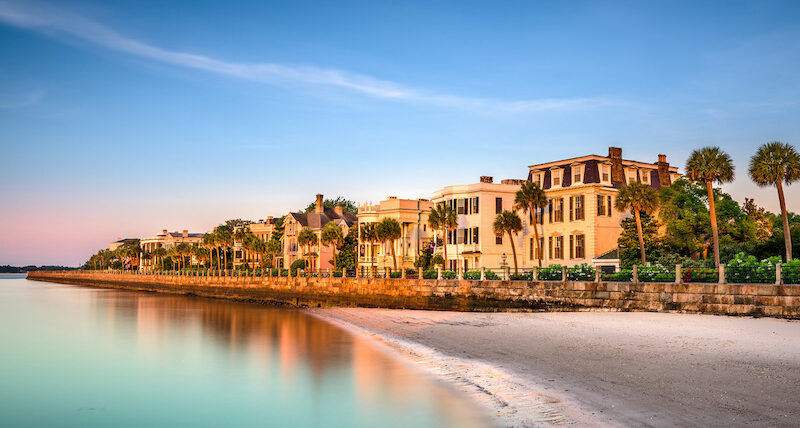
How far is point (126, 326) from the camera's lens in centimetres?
4878

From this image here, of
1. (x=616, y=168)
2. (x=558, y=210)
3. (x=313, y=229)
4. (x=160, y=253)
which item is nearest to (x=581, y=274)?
(x=558, y=210)

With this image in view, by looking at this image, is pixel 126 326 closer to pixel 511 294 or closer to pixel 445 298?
pixel 445 298

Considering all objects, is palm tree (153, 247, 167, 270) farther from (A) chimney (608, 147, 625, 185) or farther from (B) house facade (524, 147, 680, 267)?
(A) chimney (608, 147, 625, 185)

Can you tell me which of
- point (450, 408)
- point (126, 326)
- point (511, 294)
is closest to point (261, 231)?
point (126, 326)

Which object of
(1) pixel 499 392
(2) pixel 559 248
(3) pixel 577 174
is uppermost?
(3) pixel 577 174

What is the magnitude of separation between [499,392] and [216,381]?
490 inches

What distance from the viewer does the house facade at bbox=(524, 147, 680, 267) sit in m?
54.9

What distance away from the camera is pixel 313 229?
364 feet

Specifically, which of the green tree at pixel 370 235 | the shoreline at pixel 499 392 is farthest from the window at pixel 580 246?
the shoreline at pixel 499 392

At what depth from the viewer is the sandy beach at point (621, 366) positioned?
1340 centimetres

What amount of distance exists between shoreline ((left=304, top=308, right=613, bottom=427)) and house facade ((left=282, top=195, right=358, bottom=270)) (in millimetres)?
79850

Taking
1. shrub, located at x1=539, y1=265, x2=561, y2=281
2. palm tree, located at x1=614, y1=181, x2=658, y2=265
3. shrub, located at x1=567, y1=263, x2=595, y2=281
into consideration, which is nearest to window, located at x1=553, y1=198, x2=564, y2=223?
palm tree, located at x1=614, y1=181, x2=658, y2=265

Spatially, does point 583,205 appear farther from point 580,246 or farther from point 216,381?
point 216,381

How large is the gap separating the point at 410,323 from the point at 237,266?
346ft
